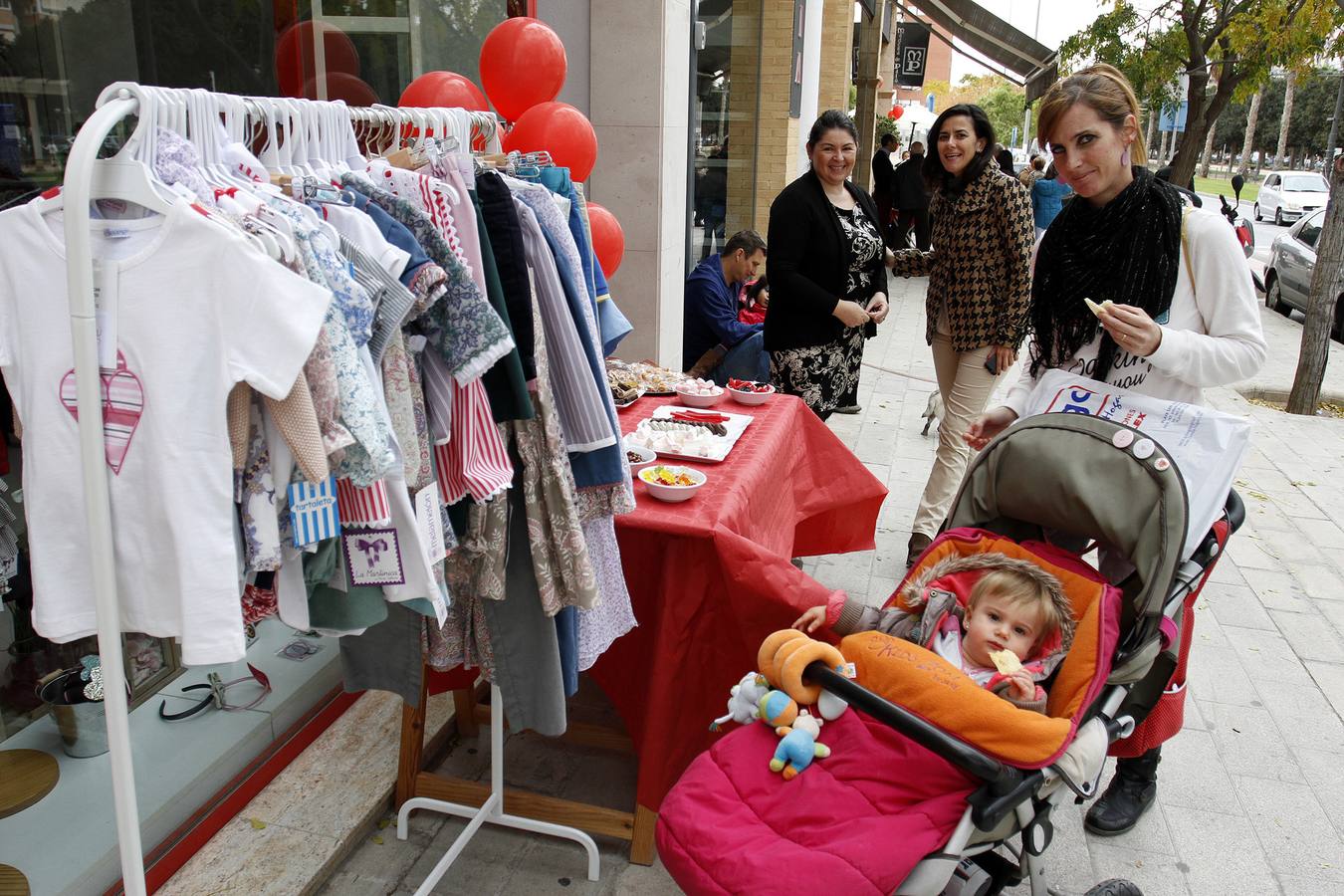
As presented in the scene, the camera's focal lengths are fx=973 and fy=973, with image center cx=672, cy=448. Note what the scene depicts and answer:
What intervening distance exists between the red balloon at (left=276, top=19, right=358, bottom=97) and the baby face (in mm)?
2801

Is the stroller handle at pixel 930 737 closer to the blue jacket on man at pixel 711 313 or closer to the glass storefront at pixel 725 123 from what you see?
the blue jacket on man at pixel 711 313

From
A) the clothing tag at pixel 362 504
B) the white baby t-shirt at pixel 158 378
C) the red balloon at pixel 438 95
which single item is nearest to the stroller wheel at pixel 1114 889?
the clothing tag at pixel 362 504

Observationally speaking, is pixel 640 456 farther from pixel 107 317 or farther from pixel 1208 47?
pixel 1208 47

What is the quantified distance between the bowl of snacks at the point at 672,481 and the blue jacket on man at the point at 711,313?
2.91 meters

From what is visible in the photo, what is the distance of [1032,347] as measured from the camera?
321 cm

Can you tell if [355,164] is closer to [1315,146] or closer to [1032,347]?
[1032,347]

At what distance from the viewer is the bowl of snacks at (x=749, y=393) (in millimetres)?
4000

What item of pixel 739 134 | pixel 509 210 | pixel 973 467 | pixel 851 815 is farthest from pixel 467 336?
pixel 739 134

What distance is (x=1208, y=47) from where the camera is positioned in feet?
38.5

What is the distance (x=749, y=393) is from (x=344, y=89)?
192 cm

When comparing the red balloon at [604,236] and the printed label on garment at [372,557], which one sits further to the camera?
the red balloon at [604,236]

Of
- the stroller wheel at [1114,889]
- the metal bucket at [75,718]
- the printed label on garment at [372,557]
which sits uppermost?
the printed label on garment at [372,557]

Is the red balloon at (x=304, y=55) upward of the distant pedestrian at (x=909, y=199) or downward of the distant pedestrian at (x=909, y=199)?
upward

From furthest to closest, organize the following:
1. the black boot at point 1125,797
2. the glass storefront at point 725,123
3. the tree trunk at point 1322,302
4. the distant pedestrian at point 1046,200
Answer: the distant pedestrian at point 1046,200 < the glass storefront at point 725,123 < the tree trunk at point 1322,302 < the black boot at point 1125,797
